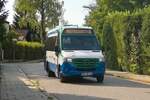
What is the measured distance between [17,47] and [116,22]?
33.5m

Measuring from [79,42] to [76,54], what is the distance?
1.26 m

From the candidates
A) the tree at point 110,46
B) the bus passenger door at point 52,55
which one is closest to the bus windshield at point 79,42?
the bus passenger door at point 52,55

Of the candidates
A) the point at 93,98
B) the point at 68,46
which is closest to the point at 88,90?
the point at 93,98

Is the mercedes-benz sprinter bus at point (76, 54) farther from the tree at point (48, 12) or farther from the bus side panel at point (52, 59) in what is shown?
the tree at point (48, 12)

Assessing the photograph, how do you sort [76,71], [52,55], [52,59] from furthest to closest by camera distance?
[52,59], [52,55], [76,71]

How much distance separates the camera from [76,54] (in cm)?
2452

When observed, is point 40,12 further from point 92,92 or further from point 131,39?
point 92,92

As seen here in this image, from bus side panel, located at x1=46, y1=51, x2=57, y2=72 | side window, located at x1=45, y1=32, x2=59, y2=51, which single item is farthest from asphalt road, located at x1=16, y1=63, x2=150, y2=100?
side window, located at x1=45, y1=32, x2=59, y2=51

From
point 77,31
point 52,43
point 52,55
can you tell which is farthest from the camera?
point 52,43

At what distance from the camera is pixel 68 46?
2555cm

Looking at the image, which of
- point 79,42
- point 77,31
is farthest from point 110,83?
point 77,31

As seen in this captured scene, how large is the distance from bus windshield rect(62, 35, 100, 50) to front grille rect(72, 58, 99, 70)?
1218mm

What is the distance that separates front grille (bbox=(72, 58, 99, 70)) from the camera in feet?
79.6

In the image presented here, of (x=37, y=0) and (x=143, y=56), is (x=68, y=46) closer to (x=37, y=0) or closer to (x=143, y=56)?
(x=143, y=56)
